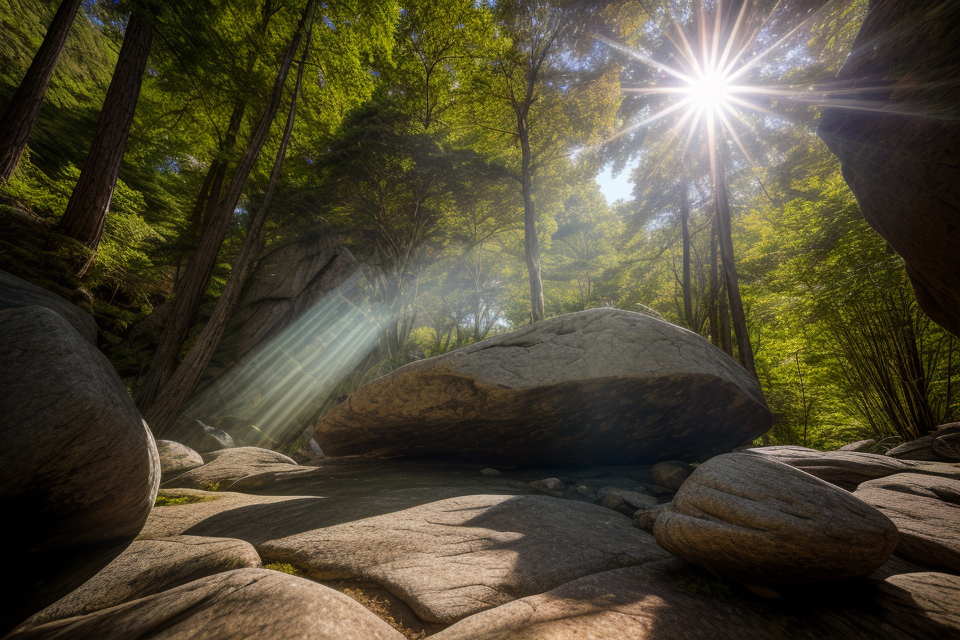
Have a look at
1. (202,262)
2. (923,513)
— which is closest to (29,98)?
(202,262)

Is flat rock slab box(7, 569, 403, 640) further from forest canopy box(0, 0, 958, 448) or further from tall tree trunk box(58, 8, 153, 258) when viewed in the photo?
tall tree trunk box(58, 8, 153, 258)

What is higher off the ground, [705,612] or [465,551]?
[465,551]

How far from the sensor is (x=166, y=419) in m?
5.33

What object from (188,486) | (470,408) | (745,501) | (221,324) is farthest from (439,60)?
(745,501)

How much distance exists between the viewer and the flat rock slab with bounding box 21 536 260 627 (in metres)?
1.60

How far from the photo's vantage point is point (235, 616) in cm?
126

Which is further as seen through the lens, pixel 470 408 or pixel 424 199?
pixel 424 199

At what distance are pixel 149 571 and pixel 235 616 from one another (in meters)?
1.04

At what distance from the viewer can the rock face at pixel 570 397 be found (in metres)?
3.60

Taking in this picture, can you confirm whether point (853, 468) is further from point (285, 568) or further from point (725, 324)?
point (725, 324)

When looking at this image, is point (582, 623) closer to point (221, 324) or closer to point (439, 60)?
Result: point (221, 324)

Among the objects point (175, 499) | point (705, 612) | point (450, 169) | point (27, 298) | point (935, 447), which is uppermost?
point (450, 169)

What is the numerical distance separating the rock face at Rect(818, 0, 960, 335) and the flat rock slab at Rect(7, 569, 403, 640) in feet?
14.5

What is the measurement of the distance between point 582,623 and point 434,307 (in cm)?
1593
